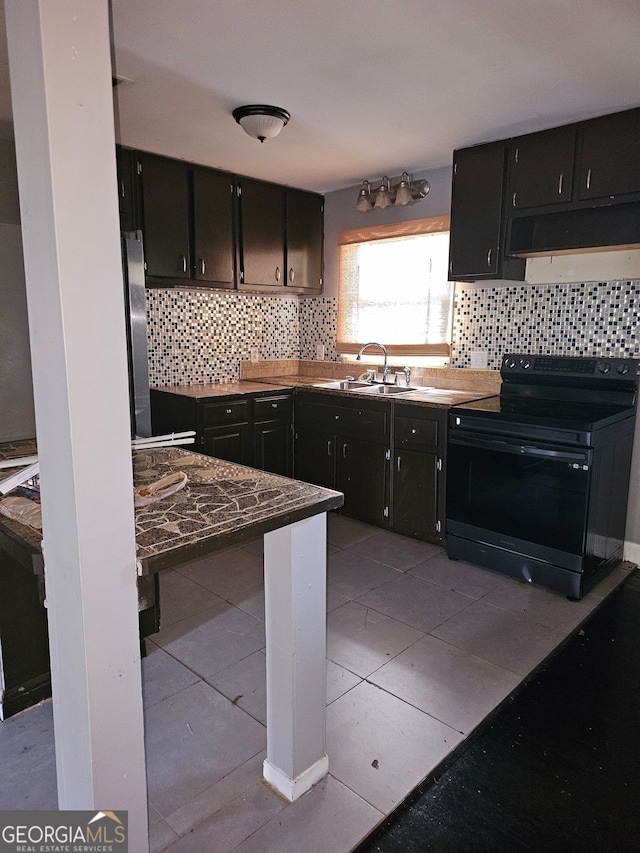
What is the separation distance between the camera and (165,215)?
11.6 ft

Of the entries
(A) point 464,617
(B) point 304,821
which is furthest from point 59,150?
(A) point 464,617

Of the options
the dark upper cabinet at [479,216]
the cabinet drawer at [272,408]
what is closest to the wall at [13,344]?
the cabinet drawer at [272,408]

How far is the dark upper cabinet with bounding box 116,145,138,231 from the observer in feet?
10.9

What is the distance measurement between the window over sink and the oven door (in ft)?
3.54

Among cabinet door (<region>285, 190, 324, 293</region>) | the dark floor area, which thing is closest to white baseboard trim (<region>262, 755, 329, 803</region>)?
the dark floor area

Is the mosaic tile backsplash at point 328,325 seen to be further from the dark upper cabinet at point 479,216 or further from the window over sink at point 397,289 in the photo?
the dark upper cabinet at point 479,216

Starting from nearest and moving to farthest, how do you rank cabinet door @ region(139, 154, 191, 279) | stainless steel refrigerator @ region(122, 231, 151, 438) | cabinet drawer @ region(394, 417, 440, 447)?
stainless steel refrigerator @ region(122, 231, 151, 438) → cabinet drawer @ region(394, 417, 440, 447) → cabinet door @ region(139, 154, 191, 279)

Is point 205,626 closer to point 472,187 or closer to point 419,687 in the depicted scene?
point 419,687

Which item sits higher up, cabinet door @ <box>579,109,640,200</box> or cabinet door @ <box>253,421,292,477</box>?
cabinet door @ <box>579,109,640,200</box>

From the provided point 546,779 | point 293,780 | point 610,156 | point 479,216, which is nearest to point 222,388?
point 479,216

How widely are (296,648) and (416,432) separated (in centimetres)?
201

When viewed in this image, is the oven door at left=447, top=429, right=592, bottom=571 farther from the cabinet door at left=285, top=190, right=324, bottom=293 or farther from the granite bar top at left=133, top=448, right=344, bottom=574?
the cabinet door at left=285, top=190, right=324, bottom=293

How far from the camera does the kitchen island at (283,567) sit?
1.35m

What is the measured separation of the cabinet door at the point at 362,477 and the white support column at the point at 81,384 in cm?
258
